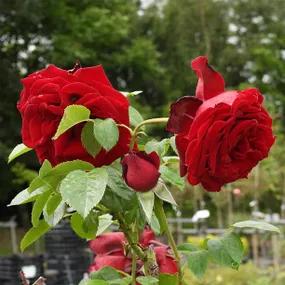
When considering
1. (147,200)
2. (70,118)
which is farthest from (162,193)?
(70,118)

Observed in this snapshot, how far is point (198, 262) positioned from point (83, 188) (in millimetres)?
240

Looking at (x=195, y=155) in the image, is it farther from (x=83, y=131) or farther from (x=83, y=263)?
(x=83, y=263)

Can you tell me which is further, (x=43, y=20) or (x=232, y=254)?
(x=43, y=20)

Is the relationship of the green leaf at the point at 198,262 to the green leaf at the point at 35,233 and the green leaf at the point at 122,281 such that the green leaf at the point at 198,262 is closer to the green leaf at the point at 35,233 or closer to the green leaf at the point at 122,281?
the green leaf at the point at 122,281

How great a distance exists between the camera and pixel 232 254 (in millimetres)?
914

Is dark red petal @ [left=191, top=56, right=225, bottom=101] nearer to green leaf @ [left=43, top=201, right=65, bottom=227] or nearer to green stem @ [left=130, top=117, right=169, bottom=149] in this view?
green stem @ [left=130, top=117, right=169, bottom=149]

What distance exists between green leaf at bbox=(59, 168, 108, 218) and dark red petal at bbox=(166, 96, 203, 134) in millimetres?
91

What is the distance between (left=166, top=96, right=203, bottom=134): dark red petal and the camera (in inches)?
31.6

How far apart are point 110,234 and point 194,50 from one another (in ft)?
67.3

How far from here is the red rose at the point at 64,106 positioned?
0.80 m

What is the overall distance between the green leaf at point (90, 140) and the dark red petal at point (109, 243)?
10.6 inches

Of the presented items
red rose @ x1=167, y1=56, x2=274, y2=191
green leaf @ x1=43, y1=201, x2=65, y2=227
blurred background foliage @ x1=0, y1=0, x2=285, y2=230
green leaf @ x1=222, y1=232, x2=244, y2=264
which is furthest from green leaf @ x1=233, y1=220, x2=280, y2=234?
blurred background foliage @ x1=0, y1=0, x2=285, y2=230

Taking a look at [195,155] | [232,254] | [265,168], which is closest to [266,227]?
[232,254]

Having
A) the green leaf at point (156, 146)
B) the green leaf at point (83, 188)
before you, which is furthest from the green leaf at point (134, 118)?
the green leaf at point (83, 188)
